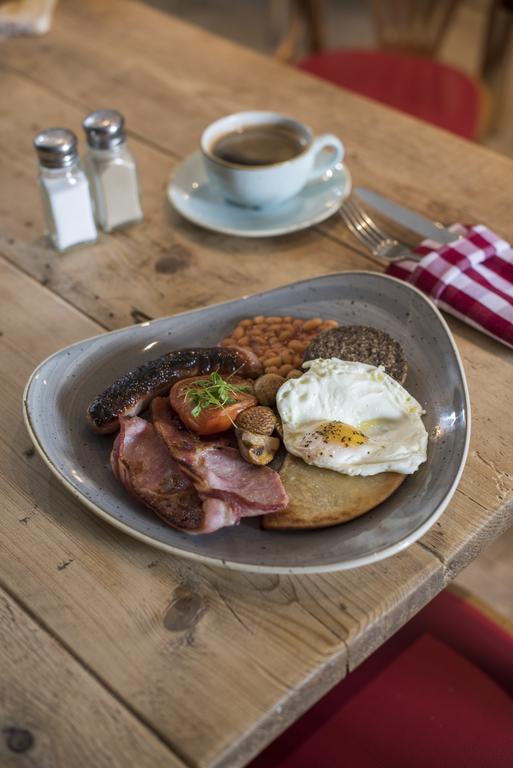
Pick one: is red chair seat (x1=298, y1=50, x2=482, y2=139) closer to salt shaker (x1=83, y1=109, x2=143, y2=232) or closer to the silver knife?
the silver knife

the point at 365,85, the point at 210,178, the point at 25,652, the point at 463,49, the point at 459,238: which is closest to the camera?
the point at 25,652

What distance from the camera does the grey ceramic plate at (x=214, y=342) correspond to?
32.4 inches

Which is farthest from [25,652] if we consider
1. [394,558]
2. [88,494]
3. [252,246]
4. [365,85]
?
[365,85]

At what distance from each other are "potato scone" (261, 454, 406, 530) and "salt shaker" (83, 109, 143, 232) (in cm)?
62

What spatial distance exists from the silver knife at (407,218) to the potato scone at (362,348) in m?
0.29

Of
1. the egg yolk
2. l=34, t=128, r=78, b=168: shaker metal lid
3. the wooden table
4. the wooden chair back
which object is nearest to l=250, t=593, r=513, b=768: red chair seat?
the wooden table

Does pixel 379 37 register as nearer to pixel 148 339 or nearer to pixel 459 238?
pixel 459 238

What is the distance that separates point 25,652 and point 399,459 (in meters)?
0.41

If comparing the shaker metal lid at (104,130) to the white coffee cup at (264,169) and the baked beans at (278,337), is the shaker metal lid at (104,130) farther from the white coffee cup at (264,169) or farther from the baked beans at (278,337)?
the baked beans at (278,337)

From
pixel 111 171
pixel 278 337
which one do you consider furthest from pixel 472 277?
pixel 111 171

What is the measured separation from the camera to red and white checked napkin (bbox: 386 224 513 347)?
44.3 inches

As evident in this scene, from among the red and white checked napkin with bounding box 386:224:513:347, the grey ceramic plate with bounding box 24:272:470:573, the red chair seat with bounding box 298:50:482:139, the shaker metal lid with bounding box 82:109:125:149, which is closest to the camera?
the grey ceramic plate with bounding box 24:272:470:573

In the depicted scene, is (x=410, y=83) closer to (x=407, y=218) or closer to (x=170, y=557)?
(x=407, y=218)

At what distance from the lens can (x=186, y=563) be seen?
868 millimetres
